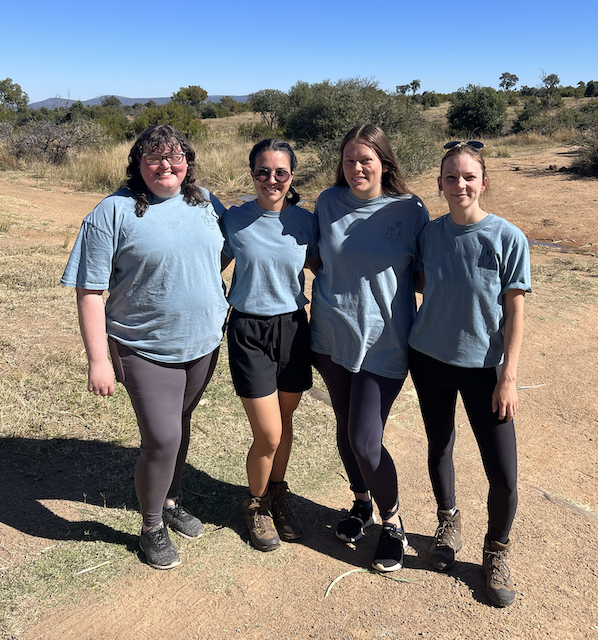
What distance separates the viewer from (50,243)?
8.35 meters

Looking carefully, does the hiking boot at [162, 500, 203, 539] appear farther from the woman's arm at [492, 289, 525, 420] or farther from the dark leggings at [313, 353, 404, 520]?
the woman's arm at [492, 289, 525, 420]

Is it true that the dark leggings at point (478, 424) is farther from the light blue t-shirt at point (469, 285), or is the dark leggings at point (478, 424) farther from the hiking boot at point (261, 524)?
the hiking boot at point (261, 524)

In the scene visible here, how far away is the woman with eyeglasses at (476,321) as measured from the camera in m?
2.09

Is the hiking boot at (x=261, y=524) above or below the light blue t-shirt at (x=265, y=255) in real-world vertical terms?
below

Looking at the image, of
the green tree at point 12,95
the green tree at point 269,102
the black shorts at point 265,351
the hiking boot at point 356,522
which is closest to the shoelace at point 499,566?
the hiking boot at point 356,522

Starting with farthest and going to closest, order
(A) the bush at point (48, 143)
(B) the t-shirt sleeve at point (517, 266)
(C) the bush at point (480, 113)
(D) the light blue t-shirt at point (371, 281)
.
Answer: (C) the bush at point (480, 113)
(A) the bush at point (48, 143)
(D) the light blue t-shirt at point (371, 281)
(B) the t-shirt sleeve at point (517, 266)

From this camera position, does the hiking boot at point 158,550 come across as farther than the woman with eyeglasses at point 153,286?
→ Yes

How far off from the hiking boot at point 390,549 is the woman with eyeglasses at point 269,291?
628 millimetres

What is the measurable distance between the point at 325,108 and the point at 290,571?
19475 millimetres

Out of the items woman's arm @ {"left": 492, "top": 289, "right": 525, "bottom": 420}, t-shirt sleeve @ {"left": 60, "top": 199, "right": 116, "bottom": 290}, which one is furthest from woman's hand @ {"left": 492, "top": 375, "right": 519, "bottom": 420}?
t-shirt sleeve @ {"left": 60, "top": 199, "right": 116, "bottom": 290}

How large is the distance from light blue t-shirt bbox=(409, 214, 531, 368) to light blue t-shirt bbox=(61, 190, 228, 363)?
838 millimetres

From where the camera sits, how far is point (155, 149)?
2.16 meters

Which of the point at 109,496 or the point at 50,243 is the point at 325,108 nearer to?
the point at 50,243

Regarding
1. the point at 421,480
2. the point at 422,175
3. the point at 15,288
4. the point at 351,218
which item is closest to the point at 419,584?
the point at 421,480
